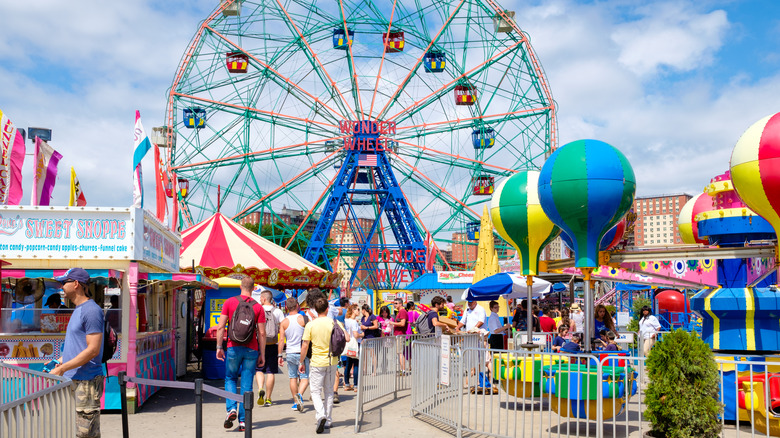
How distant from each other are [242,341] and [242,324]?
7.5 inches

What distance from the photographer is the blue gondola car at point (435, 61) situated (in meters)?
32.2

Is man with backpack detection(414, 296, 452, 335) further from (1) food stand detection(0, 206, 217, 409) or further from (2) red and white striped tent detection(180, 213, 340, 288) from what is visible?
(2) red and white striped tent detection(180, 213, 340, 288)

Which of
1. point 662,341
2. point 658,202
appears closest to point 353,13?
point 662,341

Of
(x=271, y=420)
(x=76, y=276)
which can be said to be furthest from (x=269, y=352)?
(x=76, y=276)

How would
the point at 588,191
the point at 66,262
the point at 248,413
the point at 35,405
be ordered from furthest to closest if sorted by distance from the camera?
the point at 588,191
the point at 66,262
the point at 248,413
the point at 35,405

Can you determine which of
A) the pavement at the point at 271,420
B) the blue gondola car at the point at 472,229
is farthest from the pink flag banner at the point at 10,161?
the blue gondola car at the point at 472,229

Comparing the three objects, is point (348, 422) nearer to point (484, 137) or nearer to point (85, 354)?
point (85, 354)

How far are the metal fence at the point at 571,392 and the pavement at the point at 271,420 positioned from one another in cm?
44

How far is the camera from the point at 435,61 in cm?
3225

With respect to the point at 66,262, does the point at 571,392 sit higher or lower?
lower

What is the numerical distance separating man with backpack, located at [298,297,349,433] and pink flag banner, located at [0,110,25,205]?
5198mm

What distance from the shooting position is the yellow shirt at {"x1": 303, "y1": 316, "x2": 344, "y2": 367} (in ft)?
26.9

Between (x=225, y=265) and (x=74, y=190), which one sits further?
(x=225, y=265)

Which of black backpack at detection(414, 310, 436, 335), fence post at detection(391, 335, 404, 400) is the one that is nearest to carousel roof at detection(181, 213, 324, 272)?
black backpack at detection(414, 310, 436, 335)
